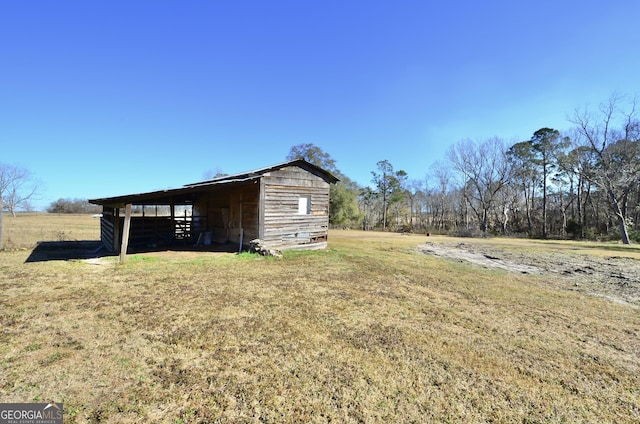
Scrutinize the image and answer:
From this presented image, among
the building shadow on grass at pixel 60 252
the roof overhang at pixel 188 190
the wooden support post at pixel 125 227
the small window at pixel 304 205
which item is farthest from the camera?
the small window at pixel 304 205

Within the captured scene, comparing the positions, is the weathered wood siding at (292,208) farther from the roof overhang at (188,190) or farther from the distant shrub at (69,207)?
the distant shrub at (69,207)

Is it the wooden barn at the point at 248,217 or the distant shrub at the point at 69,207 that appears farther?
the distant shrub at the point at 69,207

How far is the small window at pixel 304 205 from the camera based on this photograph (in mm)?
14259

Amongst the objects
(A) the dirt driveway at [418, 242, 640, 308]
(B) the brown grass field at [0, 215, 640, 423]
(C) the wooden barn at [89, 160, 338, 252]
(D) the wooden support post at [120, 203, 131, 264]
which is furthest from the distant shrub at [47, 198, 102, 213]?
(A) the dirt driveway at [418, 242, 640, 308]

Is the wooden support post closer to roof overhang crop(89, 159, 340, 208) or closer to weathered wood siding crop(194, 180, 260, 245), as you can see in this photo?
roof overhang crop(89, 159, 340, 208)

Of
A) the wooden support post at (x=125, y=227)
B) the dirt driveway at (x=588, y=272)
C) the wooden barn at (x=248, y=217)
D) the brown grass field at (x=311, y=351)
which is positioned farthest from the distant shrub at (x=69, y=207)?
the dirt driveway at (x=588, y=272)

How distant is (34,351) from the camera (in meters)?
3.75

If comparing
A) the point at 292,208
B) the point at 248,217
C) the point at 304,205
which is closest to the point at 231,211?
the point at 248,217

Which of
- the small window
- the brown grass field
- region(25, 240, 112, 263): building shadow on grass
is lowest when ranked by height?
the brown grass field

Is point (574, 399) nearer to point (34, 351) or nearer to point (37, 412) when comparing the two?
point (37, 412)

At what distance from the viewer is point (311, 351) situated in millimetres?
3967

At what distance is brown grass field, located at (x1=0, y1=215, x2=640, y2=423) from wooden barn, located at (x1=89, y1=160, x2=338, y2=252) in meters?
5.36

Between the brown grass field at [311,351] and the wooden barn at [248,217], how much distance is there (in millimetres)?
5363

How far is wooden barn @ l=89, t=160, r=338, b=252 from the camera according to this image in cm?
1275
